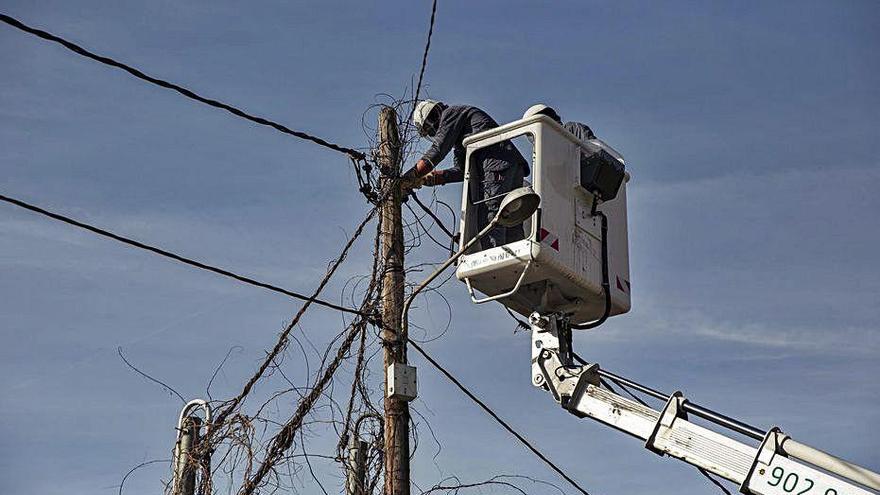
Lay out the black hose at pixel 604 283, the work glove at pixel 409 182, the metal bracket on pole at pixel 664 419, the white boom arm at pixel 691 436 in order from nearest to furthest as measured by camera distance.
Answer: the white boom arm at pixel 691 436, the metal bracket on pole at pixel 664 419, the black hose at pixel 604 283, the work glove at pixel 409 182

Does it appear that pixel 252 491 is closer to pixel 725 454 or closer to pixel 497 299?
pixel 497 299

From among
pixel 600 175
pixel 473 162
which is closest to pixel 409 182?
pixel 473 162

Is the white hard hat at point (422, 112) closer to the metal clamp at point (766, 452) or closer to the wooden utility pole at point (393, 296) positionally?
the wooden utility pole at point (393, 296)

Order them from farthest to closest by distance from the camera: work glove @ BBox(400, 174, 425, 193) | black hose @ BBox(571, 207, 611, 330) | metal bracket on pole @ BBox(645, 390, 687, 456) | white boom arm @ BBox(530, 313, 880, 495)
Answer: work glove @ BBox(400, 174, 425, 193) → black hose @ BBox(571, 207, 611, 330) → metal bracket on pole @ BBox(645, 390, 687, 456) → white boom arm @ BBox(530, 313, 880, 495)

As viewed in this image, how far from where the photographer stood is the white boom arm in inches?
293

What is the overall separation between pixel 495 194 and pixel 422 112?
91cm

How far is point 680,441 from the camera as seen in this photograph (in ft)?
26.2

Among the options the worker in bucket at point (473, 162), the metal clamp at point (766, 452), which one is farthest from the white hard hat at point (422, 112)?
the metal clamp at point (766, 452)

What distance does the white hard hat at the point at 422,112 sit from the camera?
377 inches

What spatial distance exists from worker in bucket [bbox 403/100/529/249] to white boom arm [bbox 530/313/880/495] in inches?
32.6

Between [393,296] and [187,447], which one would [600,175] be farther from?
[187,447]

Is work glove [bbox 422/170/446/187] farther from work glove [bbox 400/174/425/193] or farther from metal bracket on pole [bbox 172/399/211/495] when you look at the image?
metal bracket on pole [bbox 172/399/211/495]

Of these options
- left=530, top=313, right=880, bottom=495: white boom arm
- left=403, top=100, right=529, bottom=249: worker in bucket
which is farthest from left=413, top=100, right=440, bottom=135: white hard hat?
left=530, top=313, right=880, bottom=495: white boom arm

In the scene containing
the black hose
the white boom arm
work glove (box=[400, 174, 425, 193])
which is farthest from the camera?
work glove (box=[400, 174, 425, 193])
